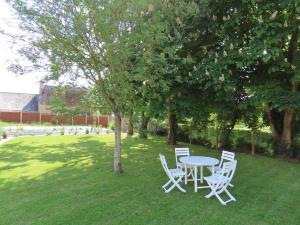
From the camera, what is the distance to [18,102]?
123ft

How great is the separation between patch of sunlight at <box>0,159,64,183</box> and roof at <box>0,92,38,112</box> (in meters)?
29.6

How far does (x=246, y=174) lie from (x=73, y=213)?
18.6ft

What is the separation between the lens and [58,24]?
6246 millimetres

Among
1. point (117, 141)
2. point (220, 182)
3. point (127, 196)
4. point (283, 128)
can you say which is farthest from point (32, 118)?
point (220, 182)

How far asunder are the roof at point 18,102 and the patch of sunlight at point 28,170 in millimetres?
29592

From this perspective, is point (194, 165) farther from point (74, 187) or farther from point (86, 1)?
point (86, 1)

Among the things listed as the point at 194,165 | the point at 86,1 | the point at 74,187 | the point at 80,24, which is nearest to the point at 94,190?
the point at 74,187

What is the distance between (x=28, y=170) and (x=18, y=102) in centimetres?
3256

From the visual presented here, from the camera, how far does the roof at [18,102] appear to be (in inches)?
1419

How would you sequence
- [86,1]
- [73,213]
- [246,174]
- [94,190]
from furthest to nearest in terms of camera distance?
[246,174] → [94,190] → [86,1] → [73,213]

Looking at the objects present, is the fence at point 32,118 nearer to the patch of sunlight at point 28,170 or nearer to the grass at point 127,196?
the patch of sunlight at point 28,170

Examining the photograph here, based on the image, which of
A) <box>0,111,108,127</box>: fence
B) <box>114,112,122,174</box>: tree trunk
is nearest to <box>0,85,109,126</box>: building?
<box>0,111,108,127</box>: fence

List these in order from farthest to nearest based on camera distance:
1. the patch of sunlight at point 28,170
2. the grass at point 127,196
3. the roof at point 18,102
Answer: the roof at point 18,102, the patch of sunlight at point 28,170, the grass at point 127,196

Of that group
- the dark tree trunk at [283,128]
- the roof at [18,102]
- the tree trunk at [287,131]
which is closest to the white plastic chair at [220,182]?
the dark tree trunk at [283,128]
